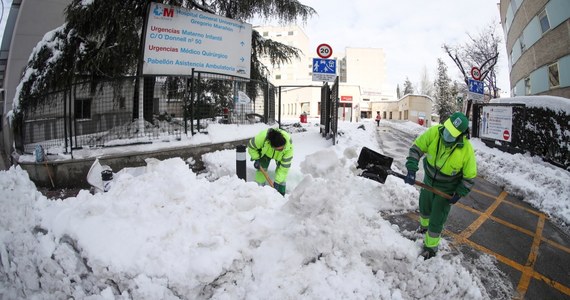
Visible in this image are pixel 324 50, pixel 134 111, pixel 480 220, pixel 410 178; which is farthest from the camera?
pixel 324 50

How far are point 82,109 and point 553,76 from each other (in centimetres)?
2046

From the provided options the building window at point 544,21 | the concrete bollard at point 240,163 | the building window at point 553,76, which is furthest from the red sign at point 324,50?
the building window at point 544,21

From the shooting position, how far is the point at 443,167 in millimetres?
3477

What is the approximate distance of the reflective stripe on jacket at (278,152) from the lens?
4.73 m

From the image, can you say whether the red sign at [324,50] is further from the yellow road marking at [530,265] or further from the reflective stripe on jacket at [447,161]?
the yellow road marking at [530,265]

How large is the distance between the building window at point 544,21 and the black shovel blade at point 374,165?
17.7m

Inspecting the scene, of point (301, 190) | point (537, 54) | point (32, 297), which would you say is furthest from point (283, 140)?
point (537, 54)

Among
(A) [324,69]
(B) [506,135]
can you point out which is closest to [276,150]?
(A) [324,69]

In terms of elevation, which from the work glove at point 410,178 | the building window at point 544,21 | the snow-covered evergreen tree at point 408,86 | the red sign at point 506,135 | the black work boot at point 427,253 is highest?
the snow-covered evergreen tree at point 408,86

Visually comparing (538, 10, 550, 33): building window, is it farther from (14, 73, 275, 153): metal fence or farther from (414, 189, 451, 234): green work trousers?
(414, 189, 451, 234): green work trousers

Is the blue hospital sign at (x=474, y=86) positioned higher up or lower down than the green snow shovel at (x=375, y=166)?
higher up

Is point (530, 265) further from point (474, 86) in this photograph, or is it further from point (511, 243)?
point (474, 86)

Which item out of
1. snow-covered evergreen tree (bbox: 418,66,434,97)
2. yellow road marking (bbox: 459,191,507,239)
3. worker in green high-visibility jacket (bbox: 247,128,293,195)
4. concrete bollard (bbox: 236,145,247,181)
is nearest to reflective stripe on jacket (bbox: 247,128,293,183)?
worker in green high-visibility jacket (bbox: 247,128,293,195)

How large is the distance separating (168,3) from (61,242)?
741 centimetres
